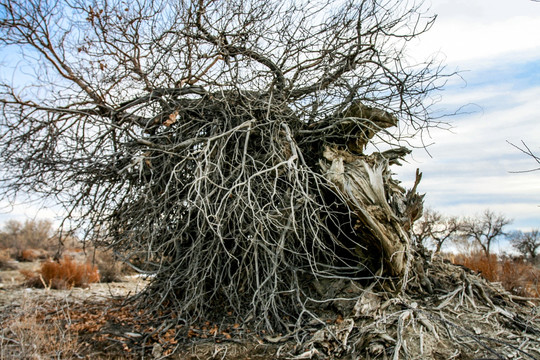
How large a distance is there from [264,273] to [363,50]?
12.1 ft

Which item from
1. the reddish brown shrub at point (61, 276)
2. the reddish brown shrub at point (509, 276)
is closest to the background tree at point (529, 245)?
the reddish brown shrub at point (509, 276)

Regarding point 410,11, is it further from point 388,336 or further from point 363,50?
point 388,336

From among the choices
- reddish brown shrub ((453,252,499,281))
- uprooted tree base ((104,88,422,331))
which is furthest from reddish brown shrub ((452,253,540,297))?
uprooted tree base ((104,88,422,331))

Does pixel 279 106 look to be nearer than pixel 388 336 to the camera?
No

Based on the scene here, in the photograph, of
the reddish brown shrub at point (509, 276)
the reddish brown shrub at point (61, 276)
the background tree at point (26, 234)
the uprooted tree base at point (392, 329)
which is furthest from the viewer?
the background tree at point (26, 234)

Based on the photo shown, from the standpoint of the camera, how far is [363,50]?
602cm

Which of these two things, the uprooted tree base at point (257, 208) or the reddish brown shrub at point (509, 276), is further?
the reddish brown shrub at point (509, 276)

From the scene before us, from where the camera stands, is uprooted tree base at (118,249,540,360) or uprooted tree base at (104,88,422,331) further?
Answer: uprooted tree base at (104,88,422,331)

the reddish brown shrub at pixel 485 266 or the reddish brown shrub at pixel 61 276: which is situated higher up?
the reddish brown shrub at pixel 485 266

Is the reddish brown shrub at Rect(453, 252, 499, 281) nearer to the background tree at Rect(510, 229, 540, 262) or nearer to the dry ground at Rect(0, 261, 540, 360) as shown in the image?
the dry ground at Rect(0, 261, 540, 360)

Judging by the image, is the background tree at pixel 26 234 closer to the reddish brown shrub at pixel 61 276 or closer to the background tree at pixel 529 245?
the reddish brown shrub at pixel 61 276

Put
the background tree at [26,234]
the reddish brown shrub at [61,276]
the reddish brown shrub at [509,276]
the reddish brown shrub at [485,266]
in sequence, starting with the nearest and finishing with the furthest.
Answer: the reddish brown shrub at [509,276] < the reddish brown shrub at [485,266] < the reddish brown shrub at [61,276] < the background tree at [26,234]

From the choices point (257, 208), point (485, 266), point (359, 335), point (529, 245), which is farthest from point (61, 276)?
point (529, 245)

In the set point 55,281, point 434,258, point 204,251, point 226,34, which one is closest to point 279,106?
point 226,34
